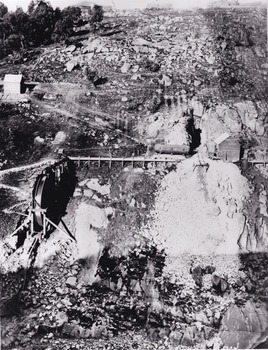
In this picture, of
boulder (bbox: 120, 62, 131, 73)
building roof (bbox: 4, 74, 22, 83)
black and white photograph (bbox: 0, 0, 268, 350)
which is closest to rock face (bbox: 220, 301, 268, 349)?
black and white photograph (bbox: 0, 0, 268, 350)

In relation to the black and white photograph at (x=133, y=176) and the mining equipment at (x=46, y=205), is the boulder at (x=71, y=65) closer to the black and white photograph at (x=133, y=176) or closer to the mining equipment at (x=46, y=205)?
the black and white photograph at (x=133, y=176)

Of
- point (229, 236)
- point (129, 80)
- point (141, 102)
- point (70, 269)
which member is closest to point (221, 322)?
point (229, 236)

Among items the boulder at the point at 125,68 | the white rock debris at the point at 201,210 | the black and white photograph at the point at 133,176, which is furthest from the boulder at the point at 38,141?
the boulder at the point at 125,68

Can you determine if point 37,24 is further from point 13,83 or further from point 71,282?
point 71,282

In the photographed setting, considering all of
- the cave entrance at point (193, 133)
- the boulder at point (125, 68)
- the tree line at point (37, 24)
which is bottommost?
the cave entrance at point (193, 133)

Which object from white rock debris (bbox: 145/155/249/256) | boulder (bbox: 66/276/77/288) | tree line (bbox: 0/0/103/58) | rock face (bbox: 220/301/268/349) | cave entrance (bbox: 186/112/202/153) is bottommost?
rock face (bbox: 220/301/268/349)

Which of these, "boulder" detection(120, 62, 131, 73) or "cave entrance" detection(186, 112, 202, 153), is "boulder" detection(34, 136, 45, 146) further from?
"cave entrance" detection(186, 112, 202, 153)

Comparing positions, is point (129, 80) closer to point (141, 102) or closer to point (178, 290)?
point (141, 102)
